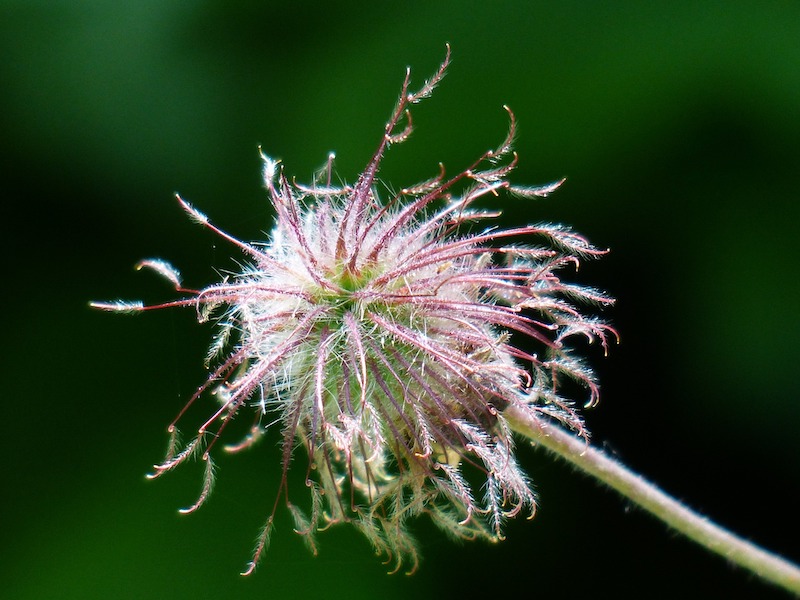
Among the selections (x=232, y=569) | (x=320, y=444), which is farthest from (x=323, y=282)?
(x=232, y=569)

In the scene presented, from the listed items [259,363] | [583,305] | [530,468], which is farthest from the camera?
[530,468]

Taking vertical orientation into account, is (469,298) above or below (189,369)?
above

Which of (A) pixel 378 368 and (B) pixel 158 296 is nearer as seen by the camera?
(A) pixel 378 368

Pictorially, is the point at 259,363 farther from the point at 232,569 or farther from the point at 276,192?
the point at 232,569
